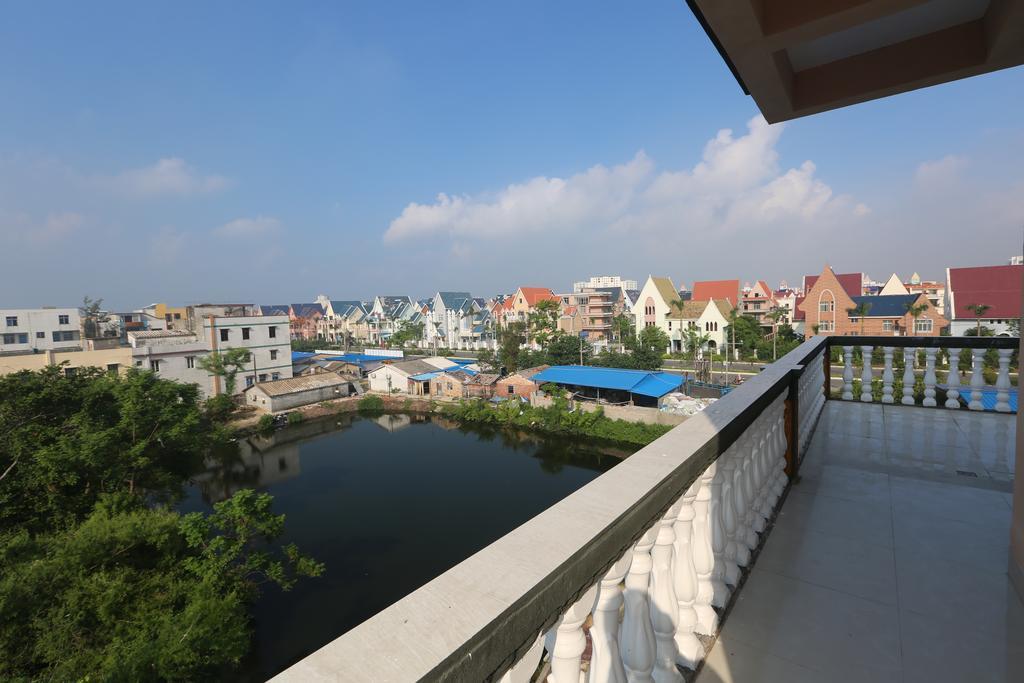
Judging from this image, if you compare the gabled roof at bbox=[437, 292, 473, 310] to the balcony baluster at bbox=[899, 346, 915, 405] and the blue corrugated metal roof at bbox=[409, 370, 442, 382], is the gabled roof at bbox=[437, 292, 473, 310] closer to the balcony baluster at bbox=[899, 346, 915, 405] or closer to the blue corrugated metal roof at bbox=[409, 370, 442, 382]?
the blue corrugated metal roof at bbox=[409, 370, 442, 382]

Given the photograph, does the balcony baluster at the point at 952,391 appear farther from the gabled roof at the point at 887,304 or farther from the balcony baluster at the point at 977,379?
the gabled roof at the point at 887,304

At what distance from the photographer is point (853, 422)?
4367 mm

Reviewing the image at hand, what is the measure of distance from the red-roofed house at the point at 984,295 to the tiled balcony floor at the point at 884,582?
4056 cm

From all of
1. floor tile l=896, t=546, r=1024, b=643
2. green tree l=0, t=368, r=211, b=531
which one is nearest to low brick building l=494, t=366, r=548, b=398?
green tree l=0, t=368, r=211, b=531

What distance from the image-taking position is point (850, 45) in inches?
111

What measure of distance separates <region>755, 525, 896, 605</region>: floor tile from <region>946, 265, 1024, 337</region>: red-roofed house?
41676 millimetres

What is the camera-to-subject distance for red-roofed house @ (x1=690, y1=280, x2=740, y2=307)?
45906 mm

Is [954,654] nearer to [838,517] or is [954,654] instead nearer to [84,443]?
[838,517]

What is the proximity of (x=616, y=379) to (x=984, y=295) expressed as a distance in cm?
2773

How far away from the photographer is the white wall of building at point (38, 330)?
33.6 meters

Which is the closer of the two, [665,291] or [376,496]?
[376,496]

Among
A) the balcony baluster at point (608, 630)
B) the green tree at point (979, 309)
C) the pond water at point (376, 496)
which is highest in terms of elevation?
the green tree at point (979, 309)

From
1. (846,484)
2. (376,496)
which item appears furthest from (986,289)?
(846,484)

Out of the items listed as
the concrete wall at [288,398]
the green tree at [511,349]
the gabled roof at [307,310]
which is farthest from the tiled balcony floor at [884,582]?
the gabled roof at [307,310]
